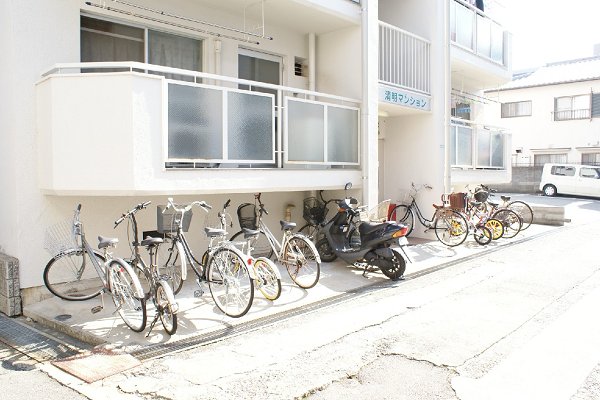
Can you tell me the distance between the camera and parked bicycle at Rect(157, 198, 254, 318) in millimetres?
5945

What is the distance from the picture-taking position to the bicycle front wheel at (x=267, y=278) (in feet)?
21.3

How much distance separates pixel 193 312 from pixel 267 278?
1.09 m

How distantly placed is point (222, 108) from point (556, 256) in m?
7.80

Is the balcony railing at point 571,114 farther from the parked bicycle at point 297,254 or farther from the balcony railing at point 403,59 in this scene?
the parked bicycle at point 297,254

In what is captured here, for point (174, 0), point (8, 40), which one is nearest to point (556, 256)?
point (174, 0)

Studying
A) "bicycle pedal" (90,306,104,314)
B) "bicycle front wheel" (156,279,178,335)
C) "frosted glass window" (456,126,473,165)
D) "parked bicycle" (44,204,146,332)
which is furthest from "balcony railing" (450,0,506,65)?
"bicycle pedal" (90,306,104,314)

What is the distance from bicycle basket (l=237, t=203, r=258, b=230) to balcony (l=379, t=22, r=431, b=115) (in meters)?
3.90

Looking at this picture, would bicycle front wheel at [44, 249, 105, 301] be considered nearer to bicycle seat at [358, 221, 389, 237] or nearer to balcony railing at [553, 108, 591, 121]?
bicycle seat at [358, 221, 389, 237]

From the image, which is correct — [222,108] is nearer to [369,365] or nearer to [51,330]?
[51,330]

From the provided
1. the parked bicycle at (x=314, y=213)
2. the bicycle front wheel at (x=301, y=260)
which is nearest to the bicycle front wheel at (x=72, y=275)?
the bicycle front wheel at (x=301, y=260)

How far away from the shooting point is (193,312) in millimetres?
6215

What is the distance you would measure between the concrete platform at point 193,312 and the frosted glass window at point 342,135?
211cm

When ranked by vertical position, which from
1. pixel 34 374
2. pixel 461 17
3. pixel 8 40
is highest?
pixel 461 17

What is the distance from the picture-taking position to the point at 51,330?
6000mm
